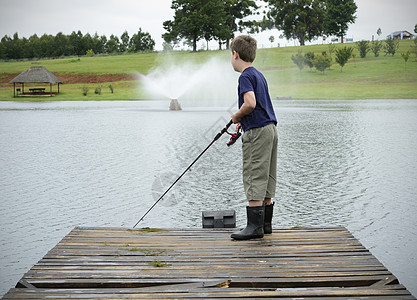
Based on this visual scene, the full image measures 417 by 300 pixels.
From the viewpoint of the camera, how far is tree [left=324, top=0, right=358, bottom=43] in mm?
97062

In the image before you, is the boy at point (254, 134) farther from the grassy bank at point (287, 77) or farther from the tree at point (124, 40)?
the tree at point (124, 40)

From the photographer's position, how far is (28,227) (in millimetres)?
7441

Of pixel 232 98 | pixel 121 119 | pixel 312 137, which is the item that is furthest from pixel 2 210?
pixel 232 98

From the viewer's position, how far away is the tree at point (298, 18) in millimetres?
101500

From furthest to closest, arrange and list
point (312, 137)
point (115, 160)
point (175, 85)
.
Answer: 1. point (175, 85)
2. point (312, 137)
3. point (115, 160)

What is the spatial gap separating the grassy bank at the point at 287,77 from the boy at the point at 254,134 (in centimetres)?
4111

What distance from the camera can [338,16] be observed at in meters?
98.6

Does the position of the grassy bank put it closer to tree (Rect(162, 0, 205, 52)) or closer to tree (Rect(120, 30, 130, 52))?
tree (Rect(162, 0, 205, 52))

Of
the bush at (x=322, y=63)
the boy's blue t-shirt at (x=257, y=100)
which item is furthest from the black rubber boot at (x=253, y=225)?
the bush at (x=322, y=63)

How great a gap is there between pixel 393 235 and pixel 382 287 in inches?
144

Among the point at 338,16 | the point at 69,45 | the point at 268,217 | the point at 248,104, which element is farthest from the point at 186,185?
the point at 69,45

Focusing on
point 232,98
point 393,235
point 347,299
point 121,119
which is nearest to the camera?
point 347,299

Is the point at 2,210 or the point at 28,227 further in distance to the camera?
the point at 2,210

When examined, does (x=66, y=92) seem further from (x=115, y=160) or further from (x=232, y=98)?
(x=115, y=160)
